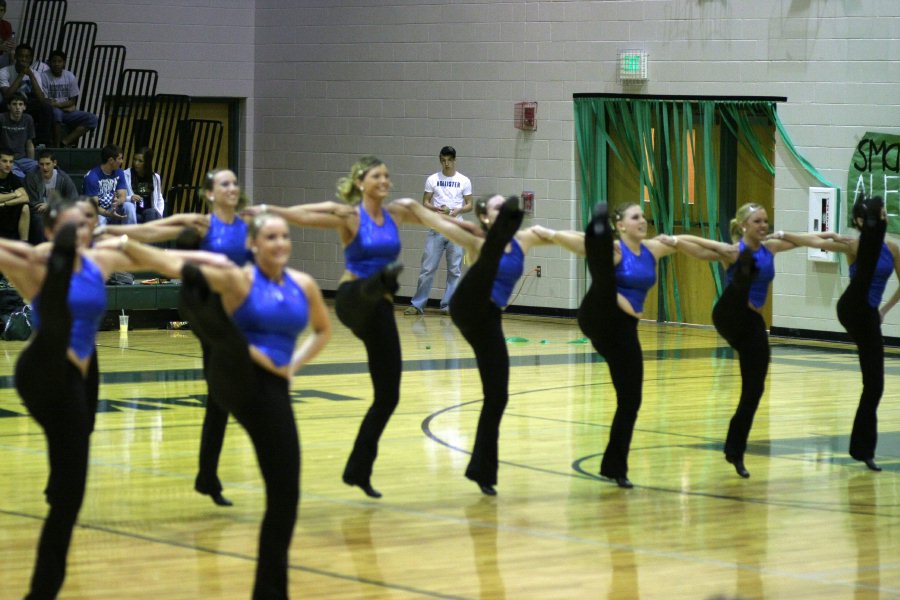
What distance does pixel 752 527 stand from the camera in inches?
289

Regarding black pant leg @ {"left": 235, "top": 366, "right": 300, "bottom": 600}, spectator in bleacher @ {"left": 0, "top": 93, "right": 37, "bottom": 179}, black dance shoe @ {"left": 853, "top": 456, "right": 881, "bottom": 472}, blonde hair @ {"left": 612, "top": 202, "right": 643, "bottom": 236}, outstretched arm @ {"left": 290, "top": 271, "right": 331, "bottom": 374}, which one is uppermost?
spectator in bleacher @ {"left": 0, "top": 93, "right": 37, "bottom": 179}

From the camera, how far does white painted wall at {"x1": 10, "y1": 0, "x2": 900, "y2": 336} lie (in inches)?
604

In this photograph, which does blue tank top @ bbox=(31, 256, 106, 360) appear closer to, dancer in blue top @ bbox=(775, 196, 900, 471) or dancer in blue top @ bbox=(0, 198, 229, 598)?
dancer in blue top @ bbox=(0, 198, 229, 598)

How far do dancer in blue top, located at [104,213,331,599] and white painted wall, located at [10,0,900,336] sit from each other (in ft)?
35.0

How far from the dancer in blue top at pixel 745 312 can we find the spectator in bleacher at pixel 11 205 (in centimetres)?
867

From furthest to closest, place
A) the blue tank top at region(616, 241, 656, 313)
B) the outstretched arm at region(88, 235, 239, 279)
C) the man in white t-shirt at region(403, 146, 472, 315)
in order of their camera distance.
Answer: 1. the man in white t-shirt at region(403, 146, 472, 315)
2. the blue tank top at region(616, 241, 656, 313)
3. the outstretched arm at region(88, 235, 239, 279)

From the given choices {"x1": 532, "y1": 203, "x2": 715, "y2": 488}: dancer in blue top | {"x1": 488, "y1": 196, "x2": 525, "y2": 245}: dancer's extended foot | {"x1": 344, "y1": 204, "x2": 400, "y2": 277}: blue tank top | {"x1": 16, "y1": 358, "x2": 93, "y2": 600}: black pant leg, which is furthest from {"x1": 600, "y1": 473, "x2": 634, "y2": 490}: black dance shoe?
{"x1": 16, "y1": 358, "x2": 93, "y2": 600}: black pant leg

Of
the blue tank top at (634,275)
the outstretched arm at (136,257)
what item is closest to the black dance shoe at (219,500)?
the outstretched arm at (136,257)

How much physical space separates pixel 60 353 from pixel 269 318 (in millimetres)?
760

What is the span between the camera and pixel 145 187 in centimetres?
1691

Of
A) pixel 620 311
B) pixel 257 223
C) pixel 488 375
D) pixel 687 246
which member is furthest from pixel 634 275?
pixel 257 223

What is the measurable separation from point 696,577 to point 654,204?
10.9 metres

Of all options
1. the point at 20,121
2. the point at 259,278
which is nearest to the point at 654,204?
the point at 20,121

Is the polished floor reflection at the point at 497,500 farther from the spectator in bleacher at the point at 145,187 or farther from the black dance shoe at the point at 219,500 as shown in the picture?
the spectator in bleacher at the point at 145,187
